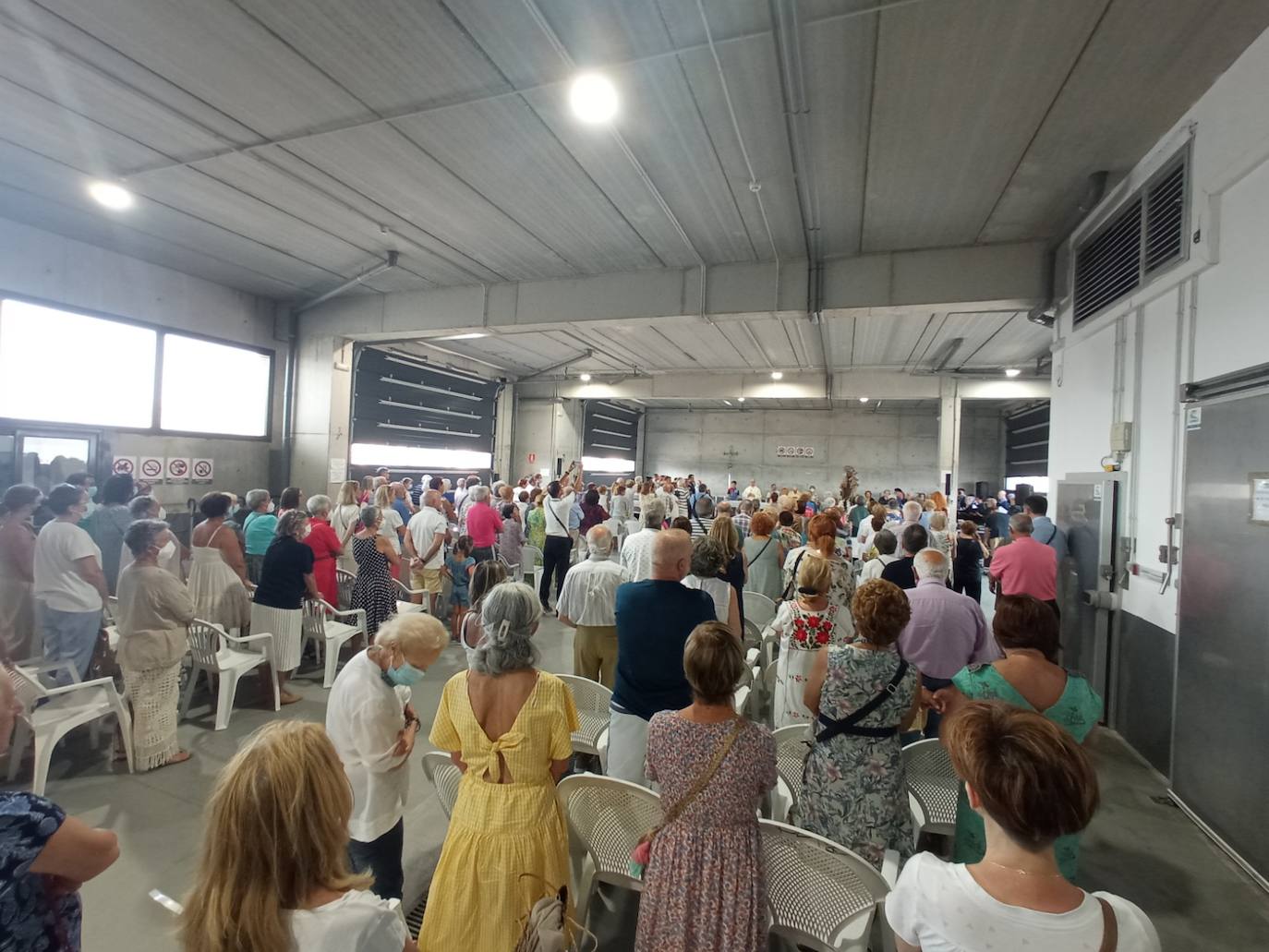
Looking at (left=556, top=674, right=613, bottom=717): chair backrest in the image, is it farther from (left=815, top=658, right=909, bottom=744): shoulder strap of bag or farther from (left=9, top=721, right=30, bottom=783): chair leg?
(left=9, top=721, right=30, bottom=783): chair leg

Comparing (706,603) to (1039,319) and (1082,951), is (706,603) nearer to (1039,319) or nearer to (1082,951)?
(1082,951)

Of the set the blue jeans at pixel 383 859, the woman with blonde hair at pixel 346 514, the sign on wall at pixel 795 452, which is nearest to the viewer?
the blue jeans at pixel 383 859

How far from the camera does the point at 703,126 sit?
4.02 meters

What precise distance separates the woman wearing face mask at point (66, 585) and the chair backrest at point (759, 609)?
453 centimetres

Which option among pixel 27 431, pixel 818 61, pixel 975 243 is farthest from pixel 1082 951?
pixel 27 431

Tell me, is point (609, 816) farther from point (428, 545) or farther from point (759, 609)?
point (428, 545)

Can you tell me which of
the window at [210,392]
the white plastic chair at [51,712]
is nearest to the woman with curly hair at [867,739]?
the white plastic chair at [51,712]

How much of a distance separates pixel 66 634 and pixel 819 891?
4.67m

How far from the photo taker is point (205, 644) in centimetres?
403

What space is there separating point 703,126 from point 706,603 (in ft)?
11.3

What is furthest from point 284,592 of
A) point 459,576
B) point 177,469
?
point 177,469

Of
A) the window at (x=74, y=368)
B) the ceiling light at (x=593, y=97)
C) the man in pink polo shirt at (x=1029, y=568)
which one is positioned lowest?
the man in pink polo shirt at (x=1029, y=568)

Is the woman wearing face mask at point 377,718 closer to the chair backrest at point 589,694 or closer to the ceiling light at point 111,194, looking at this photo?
the chair backrest at point 589,694

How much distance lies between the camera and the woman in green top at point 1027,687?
191cm
